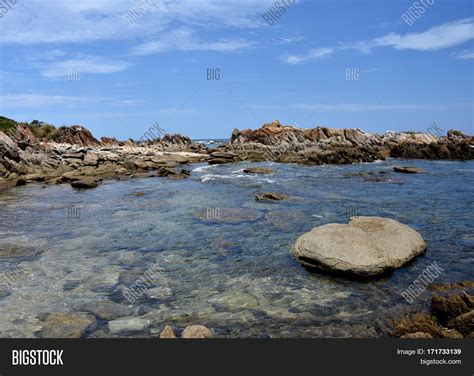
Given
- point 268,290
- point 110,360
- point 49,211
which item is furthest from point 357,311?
point 49,211

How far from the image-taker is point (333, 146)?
67000mm

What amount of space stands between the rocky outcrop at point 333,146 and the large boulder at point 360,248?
41.3 meters

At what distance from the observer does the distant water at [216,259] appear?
8.39 meters

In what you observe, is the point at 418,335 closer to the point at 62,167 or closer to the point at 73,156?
the point at 62,167

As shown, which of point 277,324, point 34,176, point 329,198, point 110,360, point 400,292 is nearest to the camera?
point 110,360

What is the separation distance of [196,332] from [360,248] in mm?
5467

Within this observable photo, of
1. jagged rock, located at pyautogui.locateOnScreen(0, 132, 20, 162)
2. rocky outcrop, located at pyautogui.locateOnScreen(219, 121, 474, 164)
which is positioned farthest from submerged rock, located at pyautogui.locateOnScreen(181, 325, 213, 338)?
rocky outcrop, located at pyautogui.locateOnScreen(219, 121, 474, 164)

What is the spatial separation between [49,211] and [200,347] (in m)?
17.4

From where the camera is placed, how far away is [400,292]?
939 centimetres

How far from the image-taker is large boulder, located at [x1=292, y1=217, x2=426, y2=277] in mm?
10203

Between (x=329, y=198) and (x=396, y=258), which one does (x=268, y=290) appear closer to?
(x=396, y=258)

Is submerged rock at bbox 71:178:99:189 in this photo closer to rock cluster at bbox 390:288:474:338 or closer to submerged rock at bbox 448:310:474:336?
rock cluster at bbox 390:288:474:338

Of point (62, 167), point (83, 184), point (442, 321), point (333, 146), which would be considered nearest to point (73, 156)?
point (62, 167)

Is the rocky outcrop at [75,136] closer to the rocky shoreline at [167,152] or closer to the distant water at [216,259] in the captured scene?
the rocky shoreline at [167,152]
